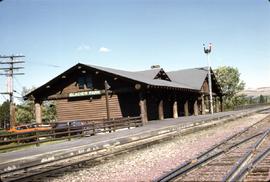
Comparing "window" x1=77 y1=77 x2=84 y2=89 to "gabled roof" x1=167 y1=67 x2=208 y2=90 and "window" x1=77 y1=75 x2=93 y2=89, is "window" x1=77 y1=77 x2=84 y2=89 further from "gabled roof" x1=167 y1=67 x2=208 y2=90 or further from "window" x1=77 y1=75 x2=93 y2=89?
"gabled roof" x1=167 y1=67 x2=208 y2=90

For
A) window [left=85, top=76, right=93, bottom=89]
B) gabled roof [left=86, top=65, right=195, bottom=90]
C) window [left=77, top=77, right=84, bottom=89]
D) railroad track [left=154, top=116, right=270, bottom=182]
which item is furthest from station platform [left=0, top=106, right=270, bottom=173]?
window [left=77, top=77, right=84, bottom=89]

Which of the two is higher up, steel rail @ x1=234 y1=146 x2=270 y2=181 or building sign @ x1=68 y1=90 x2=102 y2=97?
building sign @ x1=68 y1=90 x2=102 y2=97

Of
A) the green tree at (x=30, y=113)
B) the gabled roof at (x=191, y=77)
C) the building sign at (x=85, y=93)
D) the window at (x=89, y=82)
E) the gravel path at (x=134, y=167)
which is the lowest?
the gravel path at (x=134, y=167)

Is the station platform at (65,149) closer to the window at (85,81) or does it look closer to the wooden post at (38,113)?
the window at (85,81)

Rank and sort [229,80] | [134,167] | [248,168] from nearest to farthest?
[248,168], [134,167], [229,80]

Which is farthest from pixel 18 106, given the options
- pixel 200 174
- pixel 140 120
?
pixel 200 174

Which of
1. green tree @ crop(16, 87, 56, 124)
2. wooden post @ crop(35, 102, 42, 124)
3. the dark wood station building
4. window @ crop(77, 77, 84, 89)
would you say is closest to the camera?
the dark wood station building

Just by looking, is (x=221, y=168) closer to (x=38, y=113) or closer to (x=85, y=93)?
(x=85, y=93)

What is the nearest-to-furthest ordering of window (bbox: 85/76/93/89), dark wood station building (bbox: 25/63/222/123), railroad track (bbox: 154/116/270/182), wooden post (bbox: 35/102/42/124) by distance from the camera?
railroad track (bbox: 154/116/270/182) → dark wood station building (bbox: 25/63/222/123) → window (bbox: 85/76/93/89) → wooden post (bbox: 35/102/42/124)

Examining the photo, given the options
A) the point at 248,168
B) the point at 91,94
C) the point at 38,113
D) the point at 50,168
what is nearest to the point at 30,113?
the point at 38,113

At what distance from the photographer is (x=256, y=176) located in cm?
639

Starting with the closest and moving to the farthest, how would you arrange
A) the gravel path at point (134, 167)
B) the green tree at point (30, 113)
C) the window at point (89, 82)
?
1. the gravel path at point (134, 167)
2. the window at point (89, 82)
3. the green tree at point (30, 113)

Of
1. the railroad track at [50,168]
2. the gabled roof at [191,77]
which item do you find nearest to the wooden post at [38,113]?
the railroad track at [50,168]

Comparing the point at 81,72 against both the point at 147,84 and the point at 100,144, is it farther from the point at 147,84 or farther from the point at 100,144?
the point at 100,144
